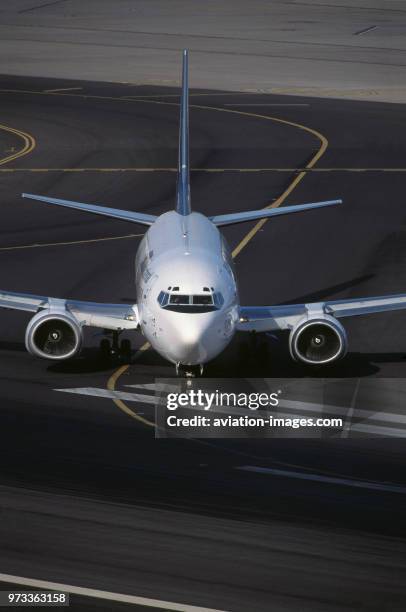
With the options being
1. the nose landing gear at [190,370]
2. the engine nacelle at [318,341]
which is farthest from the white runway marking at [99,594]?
the engine nacelle at [318,341]

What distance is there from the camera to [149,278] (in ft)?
141

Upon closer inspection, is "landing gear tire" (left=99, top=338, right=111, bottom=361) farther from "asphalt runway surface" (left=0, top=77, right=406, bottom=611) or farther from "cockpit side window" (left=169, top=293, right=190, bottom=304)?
"cockpit side window" (left=169, top=293, right=190, bottom=304)

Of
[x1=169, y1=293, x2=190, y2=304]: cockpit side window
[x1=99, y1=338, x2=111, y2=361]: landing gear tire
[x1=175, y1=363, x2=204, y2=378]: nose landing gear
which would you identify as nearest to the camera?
[x1=169, y1=293, x2=190, y2=304]: cockpit side window

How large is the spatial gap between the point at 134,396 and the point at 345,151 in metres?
45.0

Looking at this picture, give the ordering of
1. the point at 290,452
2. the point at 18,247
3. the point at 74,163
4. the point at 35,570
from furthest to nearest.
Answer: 1. the point at 74,163
2. the point at 18,247
3. the point at 290,452
4. the point at 35,570

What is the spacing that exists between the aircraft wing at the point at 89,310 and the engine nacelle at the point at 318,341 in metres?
4.93

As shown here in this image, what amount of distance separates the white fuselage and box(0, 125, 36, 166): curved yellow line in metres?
40.3

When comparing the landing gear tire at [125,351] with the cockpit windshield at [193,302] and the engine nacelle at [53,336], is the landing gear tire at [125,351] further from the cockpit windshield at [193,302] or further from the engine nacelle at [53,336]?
the cockpit windshield at [193,302]

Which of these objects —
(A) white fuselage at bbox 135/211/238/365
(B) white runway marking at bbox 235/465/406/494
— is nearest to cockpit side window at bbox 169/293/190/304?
(A) white fuselage at bbox 135/211/238/365

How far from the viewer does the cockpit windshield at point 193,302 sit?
134ft

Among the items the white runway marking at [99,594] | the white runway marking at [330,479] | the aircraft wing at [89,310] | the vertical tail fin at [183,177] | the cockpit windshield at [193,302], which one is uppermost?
the vertical tail fin at [183,177]

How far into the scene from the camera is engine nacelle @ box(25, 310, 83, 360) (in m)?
43.7

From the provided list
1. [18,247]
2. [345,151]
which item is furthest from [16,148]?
[18,247]

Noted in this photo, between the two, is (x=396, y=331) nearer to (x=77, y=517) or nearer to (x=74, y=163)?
(x=77, y=517)
